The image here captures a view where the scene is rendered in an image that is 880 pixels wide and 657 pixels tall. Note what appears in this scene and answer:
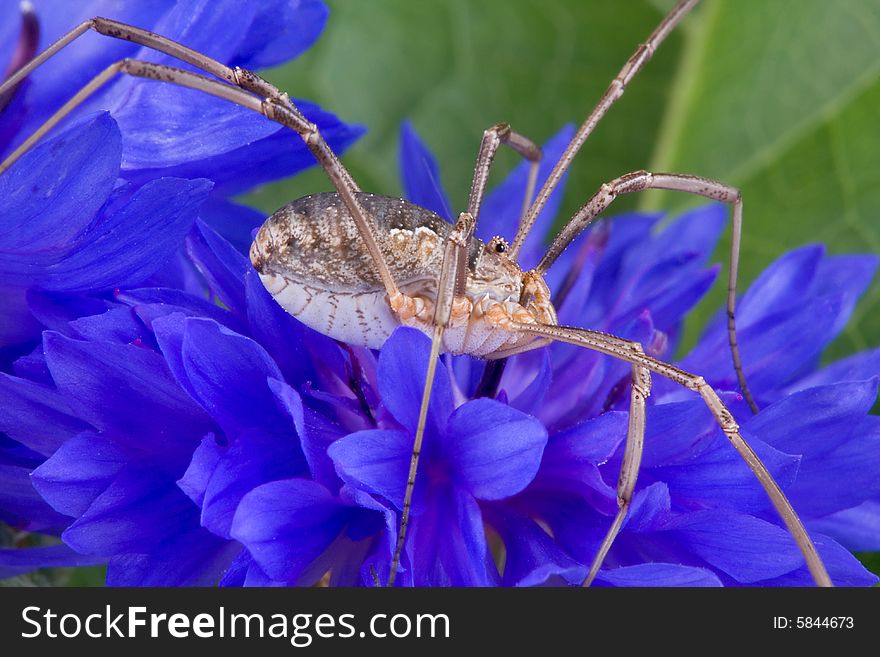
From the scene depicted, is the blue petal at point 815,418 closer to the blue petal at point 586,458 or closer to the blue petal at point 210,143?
the blue petal at point 586,458

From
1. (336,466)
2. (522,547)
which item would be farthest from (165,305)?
(522,547)

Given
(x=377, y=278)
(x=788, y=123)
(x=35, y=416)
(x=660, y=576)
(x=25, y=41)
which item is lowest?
(x=660, y=576)

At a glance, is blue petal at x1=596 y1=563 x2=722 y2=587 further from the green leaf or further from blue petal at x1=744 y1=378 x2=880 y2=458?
the green leaf

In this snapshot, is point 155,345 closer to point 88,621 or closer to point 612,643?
point 88,621

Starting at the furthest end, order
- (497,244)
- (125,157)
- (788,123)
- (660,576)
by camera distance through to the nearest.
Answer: (788,123) < (497,244) < (125,157) < (660,576)

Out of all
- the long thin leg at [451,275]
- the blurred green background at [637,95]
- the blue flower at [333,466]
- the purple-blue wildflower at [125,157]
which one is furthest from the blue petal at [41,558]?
the blurred green background at [637,95]

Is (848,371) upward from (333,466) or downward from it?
upward

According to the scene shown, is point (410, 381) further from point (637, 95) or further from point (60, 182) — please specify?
point (637, 95)

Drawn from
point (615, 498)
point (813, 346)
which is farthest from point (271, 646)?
point (813, 346)

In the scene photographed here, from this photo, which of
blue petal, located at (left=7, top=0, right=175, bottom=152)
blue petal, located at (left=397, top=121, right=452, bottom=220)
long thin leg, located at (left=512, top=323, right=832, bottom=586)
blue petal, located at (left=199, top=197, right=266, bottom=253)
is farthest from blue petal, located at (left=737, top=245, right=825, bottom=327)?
blue petal, located at (left=7, top=0, right=175, bottom=152)
